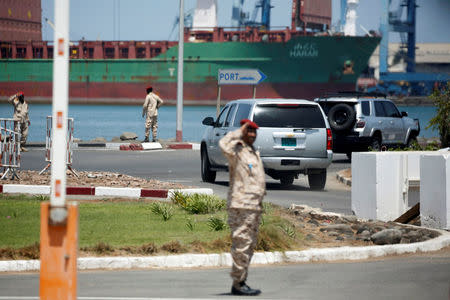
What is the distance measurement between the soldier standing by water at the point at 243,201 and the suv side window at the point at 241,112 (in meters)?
9.74

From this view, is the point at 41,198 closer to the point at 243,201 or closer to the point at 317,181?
the point at 317,181

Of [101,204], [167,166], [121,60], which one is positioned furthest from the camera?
[121,60]

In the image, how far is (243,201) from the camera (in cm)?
711

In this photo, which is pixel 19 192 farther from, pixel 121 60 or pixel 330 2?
pixel 330 2

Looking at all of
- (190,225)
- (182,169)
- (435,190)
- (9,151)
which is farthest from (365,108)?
(190,225)

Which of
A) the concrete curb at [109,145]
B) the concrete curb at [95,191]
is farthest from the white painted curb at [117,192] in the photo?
the concrete curb at [109,145]

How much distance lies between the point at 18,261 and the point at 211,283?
6.86 ft

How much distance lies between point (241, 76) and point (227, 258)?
22894 millimetres

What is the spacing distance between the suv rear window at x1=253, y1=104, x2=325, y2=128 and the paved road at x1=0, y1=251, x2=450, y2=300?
25.4ft

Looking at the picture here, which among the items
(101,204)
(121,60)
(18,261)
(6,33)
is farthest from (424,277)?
(6,33)

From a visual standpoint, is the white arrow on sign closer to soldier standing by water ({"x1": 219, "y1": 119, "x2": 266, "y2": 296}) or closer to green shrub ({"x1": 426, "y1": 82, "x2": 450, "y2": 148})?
green shrub ({"x1": 426, "y1": 82, "x2": 450, "y2": 148})

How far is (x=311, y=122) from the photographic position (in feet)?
55.7

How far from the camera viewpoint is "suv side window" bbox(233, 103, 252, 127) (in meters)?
17.0

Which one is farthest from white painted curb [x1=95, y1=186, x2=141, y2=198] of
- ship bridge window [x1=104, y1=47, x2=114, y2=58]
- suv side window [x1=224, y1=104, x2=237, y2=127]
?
ship bridge window [x1=104, y1=47, x2=114, y2=58]
